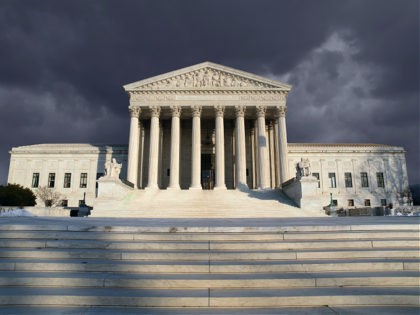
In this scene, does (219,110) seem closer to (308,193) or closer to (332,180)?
(308,193)

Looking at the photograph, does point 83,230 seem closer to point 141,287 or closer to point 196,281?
point 141,287

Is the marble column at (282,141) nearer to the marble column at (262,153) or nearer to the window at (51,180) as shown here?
the marble column at (262,153)

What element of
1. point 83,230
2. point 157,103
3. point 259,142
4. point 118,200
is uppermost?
point 157,103

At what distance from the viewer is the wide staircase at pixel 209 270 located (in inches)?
215

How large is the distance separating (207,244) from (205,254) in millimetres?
578

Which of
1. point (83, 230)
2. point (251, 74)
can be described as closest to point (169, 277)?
point (83, 230)

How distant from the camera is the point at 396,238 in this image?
8734 mm

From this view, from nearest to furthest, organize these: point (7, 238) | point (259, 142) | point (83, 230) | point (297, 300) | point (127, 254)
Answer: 1. point (297, 300)
2. point (127, 254)
3. point (7, 238)
4. point (83, 230)
5. point (259, 142)

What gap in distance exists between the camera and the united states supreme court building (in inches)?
1226

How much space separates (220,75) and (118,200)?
917 inches

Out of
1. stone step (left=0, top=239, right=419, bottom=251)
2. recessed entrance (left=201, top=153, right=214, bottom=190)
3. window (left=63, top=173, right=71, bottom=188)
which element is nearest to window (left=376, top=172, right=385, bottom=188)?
recessed entrance (left=201, top=153, right=214, bottom=190)

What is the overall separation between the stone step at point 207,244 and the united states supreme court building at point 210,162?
18.9 metres

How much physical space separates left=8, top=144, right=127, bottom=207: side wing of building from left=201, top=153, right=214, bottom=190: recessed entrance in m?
14.4

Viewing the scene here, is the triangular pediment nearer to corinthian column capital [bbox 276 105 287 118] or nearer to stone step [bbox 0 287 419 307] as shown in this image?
corinthian column capital [bbox 276 105 287 118]
